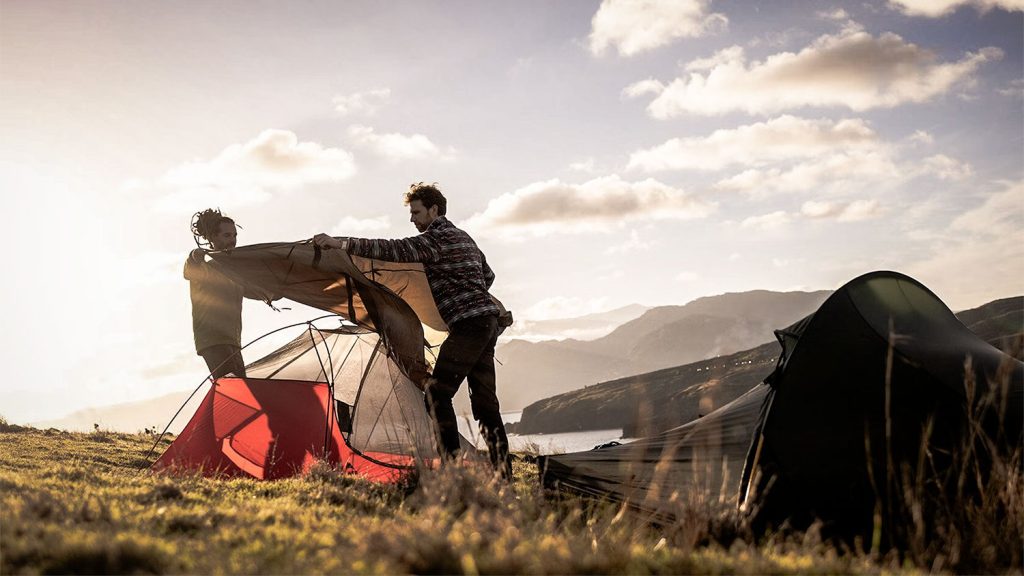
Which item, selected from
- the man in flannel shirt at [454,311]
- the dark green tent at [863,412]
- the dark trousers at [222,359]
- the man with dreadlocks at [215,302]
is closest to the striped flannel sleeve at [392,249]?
the man in flannel shirt at [454,311]

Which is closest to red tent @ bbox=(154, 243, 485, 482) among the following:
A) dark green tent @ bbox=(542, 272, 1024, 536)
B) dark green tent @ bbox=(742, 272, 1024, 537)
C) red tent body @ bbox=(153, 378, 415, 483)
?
red tent body @ bbox=(153, 378, 415, 483)

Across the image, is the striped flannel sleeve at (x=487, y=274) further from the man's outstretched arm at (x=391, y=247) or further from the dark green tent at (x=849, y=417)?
the dark green tent at (x=849, y=417)

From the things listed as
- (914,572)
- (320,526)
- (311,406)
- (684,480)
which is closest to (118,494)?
(320,526)

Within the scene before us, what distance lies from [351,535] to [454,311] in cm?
366

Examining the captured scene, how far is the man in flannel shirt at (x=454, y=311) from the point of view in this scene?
25.2ft

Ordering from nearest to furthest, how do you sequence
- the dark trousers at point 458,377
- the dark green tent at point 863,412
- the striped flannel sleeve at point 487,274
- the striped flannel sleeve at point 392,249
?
the dark green tent at point 863,412 → the striped flannel sleeve at point 392,249 → the dark trousers at point 458,377 → the striped flannel sleeve at point 487,274

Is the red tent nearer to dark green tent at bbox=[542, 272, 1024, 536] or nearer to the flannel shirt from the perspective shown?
the flannel shirt

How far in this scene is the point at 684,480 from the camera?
680cm

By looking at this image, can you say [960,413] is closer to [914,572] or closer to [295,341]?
[914,572]

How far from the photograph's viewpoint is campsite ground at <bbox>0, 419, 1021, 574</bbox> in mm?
3555

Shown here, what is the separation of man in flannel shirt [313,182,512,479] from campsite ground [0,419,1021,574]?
0.98 meters

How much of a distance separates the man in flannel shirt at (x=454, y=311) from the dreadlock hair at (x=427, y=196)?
0.02 m

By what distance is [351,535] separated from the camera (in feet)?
14.4

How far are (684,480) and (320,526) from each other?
11.4ft
